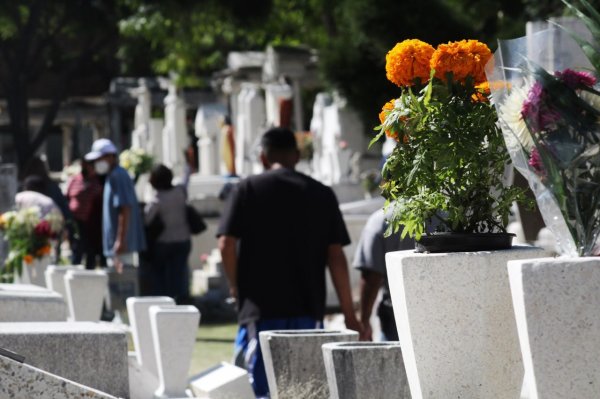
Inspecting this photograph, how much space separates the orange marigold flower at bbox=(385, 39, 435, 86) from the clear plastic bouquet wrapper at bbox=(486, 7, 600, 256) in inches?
24.5

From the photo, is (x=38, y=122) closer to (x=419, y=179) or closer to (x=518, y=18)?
(x=518, y=18)

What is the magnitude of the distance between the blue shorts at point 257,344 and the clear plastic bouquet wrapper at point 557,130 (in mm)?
3869

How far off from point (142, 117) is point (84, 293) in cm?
3402

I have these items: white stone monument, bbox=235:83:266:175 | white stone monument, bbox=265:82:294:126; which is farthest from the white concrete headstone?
white stone monument, bbox=235:83:266:175

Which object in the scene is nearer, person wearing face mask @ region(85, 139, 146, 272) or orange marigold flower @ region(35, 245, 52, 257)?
orange marigold flower @ region(35, 245, 52, 257)

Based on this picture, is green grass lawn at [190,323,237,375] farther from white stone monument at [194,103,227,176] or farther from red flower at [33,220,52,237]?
white stone monument at [194,103,227,176]

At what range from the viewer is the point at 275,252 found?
8.41 metres

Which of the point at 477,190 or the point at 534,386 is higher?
the point at 477,190

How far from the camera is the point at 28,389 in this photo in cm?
445

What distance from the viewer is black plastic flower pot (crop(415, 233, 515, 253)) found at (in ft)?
15.7

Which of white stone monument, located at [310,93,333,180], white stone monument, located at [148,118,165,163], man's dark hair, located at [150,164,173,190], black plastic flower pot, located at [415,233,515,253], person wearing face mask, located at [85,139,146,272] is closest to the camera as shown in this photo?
black plastic flower pot, located at [415,233,515,253]

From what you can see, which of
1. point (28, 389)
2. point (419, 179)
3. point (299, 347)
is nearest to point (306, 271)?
point (299, 347)

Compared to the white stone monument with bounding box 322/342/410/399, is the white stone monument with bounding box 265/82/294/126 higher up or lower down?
higher up

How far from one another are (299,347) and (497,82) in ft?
6.70
